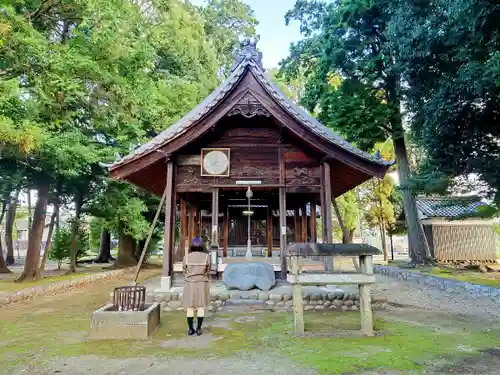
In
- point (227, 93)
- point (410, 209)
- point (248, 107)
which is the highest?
point (227, 93)

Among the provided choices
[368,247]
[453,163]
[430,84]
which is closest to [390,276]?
[453,163]

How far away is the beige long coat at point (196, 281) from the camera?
6.10 m

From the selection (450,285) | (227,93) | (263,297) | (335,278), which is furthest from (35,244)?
(450,285)

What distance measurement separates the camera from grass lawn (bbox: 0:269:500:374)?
4.83 meters

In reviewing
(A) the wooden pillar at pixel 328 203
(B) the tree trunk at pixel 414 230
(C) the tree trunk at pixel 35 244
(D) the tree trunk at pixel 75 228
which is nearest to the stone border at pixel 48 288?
(C) the tree trunk at pixel 35 244

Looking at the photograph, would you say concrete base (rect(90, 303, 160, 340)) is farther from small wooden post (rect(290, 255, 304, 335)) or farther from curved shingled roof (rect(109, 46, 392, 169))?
curved shingled roof (rect(109, 46, 392, 169))

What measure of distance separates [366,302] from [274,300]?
293cm

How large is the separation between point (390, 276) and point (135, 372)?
16.2 meters

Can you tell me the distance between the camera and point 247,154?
10070mm

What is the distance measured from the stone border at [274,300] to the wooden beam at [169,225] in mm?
773

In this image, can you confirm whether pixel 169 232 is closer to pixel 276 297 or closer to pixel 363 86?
pixel 276 297

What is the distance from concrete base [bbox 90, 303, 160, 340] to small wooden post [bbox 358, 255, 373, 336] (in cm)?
377

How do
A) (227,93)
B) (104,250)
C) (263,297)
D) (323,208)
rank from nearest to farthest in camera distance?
(263,297) < (227,93) < (323,208) < (104,250)

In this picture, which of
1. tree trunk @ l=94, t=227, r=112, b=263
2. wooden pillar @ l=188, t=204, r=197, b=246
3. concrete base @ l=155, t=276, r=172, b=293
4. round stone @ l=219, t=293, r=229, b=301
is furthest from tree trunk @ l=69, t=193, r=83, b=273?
round stone @ l=219, t=293, r=229, b=301
